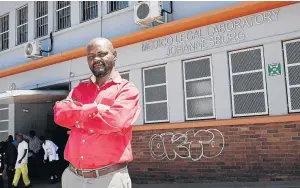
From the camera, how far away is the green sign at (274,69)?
8.23 meters

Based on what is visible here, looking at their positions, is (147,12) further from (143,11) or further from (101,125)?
(101,125)

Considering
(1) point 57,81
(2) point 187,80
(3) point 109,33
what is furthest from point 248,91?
(1) point 57,81

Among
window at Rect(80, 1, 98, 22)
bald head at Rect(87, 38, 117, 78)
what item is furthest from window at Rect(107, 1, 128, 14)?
bald head at Rect(87, 38, 117, 78)

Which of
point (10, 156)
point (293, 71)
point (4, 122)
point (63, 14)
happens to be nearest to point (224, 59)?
→ point (293, 71)

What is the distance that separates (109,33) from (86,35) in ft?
3.67

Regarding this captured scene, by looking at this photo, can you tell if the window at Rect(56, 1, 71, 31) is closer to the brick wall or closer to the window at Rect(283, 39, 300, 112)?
the brick wall

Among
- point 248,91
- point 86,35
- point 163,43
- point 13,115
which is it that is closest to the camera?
point 248,91

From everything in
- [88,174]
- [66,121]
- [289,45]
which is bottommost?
[88,174]

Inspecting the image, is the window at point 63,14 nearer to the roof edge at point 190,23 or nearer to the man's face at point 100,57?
the roof edge at point 190,23

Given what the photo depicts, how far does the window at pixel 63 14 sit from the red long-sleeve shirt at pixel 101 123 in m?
11.3

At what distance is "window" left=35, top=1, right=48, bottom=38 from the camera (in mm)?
14531

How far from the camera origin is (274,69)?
8.29 meters

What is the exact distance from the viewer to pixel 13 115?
14.8 meters

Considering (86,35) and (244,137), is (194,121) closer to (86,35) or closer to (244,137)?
(244,137)
